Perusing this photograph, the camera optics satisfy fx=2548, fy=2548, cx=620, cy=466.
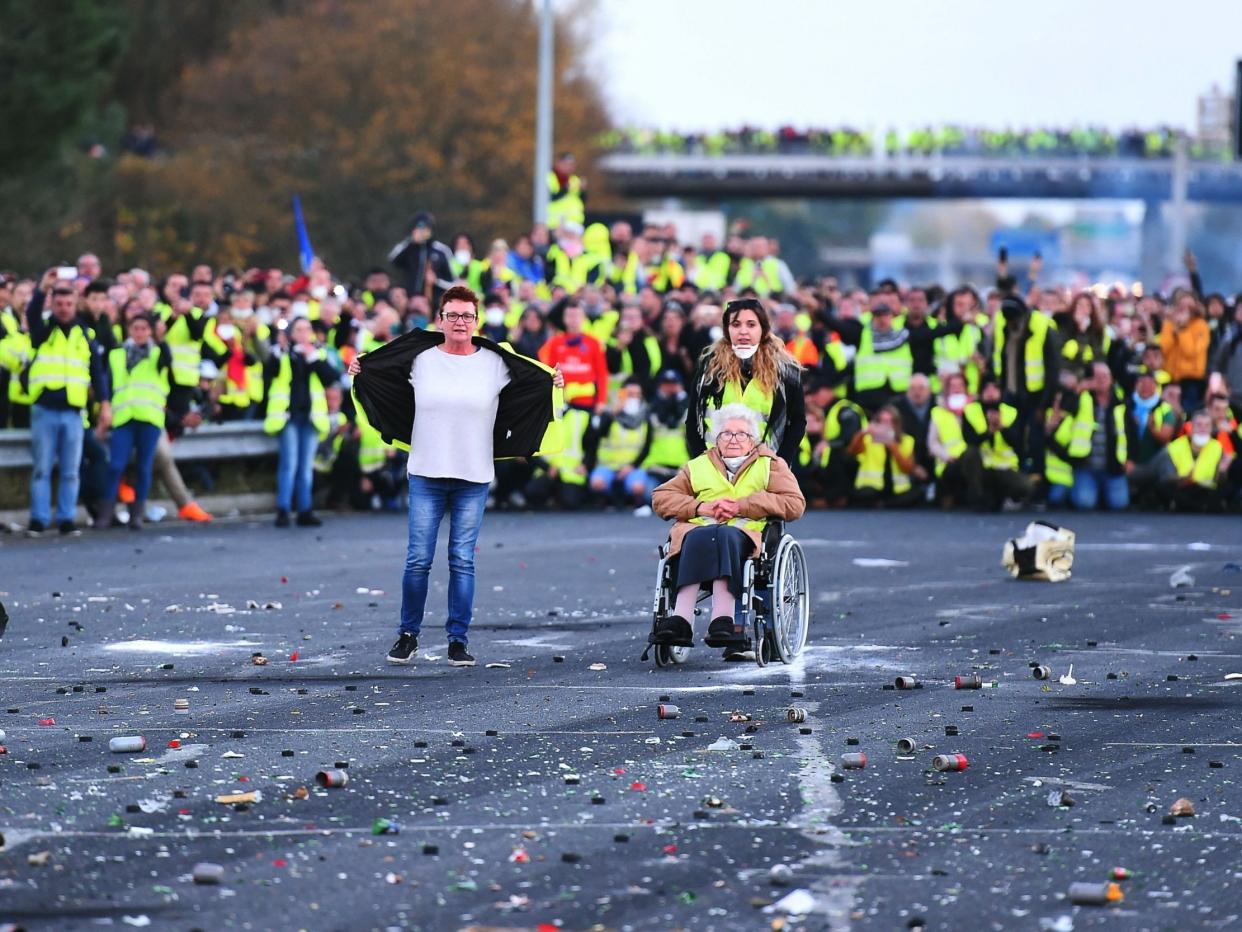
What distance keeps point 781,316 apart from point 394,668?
1393 centimetres

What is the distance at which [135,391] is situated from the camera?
21156 millimetres

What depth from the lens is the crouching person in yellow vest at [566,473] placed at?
82.1 feet

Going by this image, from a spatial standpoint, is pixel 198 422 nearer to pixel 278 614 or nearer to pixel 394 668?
pixel 278 614

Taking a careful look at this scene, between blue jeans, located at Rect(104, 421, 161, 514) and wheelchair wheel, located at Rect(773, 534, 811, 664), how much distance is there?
30.8 feet

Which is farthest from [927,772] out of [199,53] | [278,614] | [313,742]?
[199,53]

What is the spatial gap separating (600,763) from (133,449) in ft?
42.2

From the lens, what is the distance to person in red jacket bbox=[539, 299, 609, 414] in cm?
2523

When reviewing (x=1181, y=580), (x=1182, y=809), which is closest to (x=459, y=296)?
(x=1182, y=809)

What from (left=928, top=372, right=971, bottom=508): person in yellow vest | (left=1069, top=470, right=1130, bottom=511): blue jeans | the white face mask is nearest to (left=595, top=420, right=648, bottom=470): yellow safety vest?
(left=928, top=372, right=971, bottom=508): person in yellow vest

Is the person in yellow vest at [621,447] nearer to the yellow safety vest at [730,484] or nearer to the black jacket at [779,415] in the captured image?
the black jacket at [779,415]

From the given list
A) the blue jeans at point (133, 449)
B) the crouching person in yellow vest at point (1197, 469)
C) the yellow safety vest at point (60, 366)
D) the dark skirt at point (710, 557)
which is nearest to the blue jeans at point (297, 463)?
the blue jeans at point (133, 449)

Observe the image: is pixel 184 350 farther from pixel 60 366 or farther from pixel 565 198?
pixel 565 198

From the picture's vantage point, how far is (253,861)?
763 cm

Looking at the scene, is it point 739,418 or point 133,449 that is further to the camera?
point 133,449
